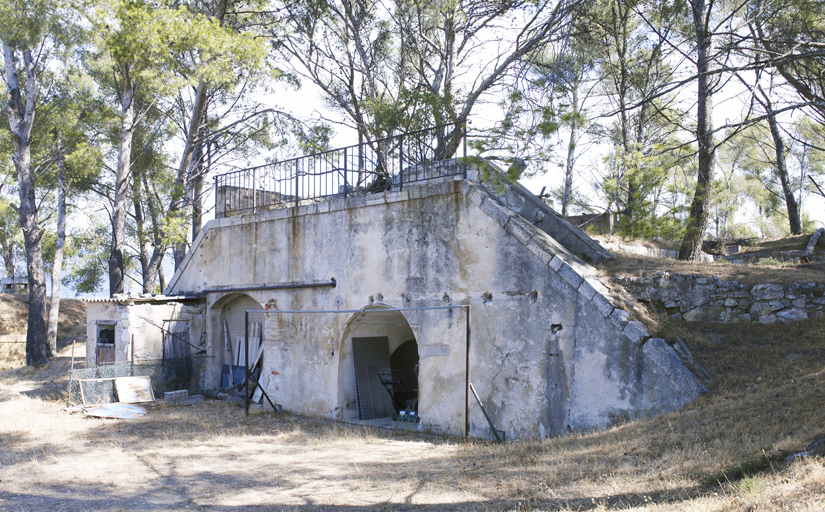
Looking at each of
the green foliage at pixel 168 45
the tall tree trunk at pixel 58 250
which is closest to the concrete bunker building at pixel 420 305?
the green foliage at pixel 168 45

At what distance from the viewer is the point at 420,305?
35.1 feet

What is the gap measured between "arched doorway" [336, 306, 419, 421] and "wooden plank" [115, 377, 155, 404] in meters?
4.53

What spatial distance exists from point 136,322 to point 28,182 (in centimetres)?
823

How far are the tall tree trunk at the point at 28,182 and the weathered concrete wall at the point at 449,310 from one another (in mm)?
8190

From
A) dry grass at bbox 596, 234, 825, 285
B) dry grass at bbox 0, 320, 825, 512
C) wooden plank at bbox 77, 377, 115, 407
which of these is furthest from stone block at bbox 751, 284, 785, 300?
wooden plank at bbox 77, 377, 115, 407

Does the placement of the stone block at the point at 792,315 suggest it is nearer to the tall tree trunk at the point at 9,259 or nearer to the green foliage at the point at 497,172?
the green foliage at the point at 497,172

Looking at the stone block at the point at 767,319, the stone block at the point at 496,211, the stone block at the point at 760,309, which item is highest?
the stone block at the point at 496,211

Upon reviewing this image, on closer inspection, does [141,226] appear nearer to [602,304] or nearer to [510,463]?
[602,304]

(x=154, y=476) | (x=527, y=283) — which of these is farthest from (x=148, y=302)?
(x=527, y=283)

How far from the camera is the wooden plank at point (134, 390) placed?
42.6 feet

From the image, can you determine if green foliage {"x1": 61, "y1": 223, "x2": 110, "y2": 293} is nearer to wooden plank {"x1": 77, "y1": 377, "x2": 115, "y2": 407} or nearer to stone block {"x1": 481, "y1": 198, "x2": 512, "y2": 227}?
wooden plank {"x1": 77, "y1": 377, "x2": 115, "y2": 407}

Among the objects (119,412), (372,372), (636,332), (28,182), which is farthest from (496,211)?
(28,182)

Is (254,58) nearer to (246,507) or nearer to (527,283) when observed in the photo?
(527,283)

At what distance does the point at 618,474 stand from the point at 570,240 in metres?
5.53
